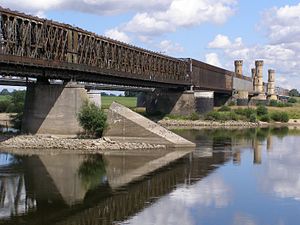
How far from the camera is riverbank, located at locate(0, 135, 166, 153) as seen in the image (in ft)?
221

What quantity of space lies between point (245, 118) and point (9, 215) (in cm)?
10999

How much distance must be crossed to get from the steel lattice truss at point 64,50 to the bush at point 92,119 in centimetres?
695

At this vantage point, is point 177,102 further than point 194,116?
Yes

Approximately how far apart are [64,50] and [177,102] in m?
60.7

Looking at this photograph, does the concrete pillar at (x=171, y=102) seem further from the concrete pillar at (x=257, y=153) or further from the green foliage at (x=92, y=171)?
the green foliage at (x=92, y=171)

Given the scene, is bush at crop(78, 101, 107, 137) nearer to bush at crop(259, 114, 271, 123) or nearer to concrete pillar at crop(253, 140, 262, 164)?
concrete pillar at crop(253, 140, 262, 164)

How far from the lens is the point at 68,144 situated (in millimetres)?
67938

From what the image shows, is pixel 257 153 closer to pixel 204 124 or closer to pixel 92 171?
pixel 92 171

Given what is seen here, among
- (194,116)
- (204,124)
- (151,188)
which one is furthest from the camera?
(194,116)

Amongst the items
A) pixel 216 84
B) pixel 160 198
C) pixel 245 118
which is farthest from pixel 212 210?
pixel 216 84

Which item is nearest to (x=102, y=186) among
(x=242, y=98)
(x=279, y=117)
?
(x=279, y=117)

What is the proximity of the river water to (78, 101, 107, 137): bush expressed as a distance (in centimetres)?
770

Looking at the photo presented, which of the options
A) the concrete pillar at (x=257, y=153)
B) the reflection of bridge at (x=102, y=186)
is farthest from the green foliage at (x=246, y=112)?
the reflection of bridge at (x=102, y=186)

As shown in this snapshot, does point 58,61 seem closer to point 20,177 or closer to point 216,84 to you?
point 20,177
